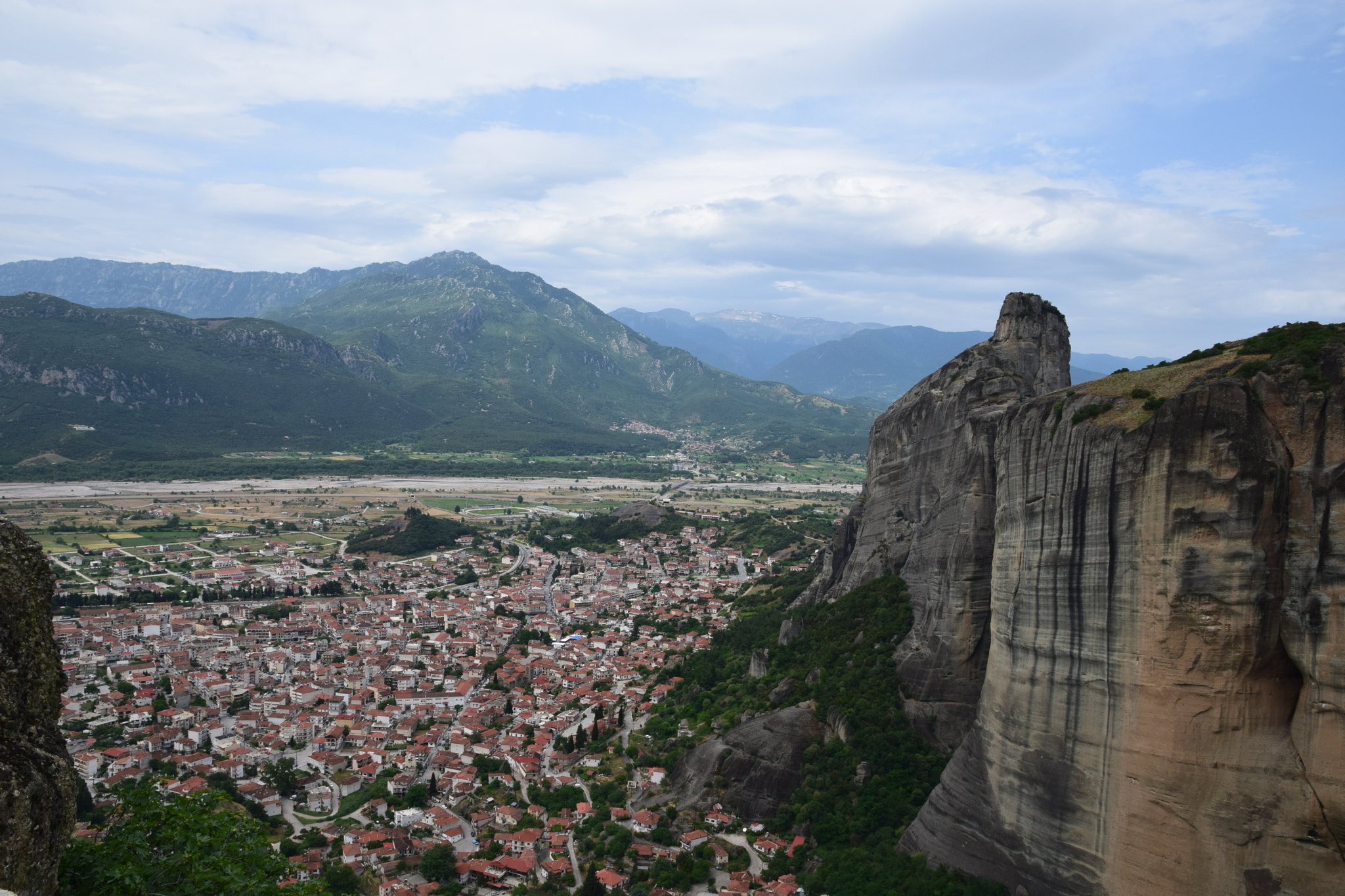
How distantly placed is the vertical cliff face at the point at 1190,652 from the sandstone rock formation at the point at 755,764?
12879 millimetres

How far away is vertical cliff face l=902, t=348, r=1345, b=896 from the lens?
18109mm

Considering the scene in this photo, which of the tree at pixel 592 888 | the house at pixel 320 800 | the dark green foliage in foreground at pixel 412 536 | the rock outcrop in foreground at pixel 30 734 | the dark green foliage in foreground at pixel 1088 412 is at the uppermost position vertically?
the dark green foliage in foreground at pixel 1088 412

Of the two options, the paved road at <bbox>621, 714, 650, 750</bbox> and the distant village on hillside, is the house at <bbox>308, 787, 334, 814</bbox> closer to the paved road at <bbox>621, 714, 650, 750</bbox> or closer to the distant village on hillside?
the distant village on hillside

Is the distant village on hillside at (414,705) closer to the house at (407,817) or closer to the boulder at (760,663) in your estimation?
the house at (407,817)

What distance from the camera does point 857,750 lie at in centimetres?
3266

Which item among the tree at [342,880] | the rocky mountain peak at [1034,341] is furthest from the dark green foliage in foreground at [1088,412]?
the tree at [342,880]

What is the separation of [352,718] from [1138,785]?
1939 inches

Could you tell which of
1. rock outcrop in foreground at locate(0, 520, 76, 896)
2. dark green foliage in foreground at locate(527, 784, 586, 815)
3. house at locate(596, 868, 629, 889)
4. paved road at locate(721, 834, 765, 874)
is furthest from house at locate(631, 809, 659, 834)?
Answer: rock outcrop in foreground at locate(0, 520, 76, 896)

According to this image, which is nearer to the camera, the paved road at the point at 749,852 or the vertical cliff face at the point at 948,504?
the vertical cliff face at the point at 948,504

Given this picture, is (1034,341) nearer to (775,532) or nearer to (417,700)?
(417,700)

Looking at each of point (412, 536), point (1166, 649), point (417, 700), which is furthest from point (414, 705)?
point (412, 536)

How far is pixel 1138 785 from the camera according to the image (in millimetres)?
19938

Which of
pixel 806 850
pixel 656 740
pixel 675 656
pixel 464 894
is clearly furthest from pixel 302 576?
pixel 806 850

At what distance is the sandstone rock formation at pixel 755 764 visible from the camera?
115 ft
